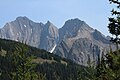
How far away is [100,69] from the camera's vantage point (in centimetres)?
4431

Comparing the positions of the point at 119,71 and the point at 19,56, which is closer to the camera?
the point at 119,71

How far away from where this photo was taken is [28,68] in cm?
4366

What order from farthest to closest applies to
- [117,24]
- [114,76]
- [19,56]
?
[19,56]
[114,76]
[117,24]

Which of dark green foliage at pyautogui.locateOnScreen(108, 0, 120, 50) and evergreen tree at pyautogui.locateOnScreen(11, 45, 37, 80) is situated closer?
dark green foliage at pyautogui.locateOnScreen(108, 0, 120, 50)

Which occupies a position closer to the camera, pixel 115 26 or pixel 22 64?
pixel 115 26

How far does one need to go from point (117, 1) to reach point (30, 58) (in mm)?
22794

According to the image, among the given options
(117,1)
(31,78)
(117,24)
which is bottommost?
(31,78)

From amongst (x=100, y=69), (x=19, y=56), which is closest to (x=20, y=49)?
(x=19, y=56)

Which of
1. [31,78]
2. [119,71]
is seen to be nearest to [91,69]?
[31,78]

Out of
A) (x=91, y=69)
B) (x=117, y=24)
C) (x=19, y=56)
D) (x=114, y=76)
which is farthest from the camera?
(x=91, y=69)

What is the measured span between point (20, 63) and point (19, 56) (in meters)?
1.15

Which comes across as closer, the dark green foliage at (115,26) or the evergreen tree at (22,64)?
the dark green foliage at (115,26)

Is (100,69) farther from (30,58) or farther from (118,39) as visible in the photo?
(118,39)

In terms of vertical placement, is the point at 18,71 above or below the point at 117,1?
below
